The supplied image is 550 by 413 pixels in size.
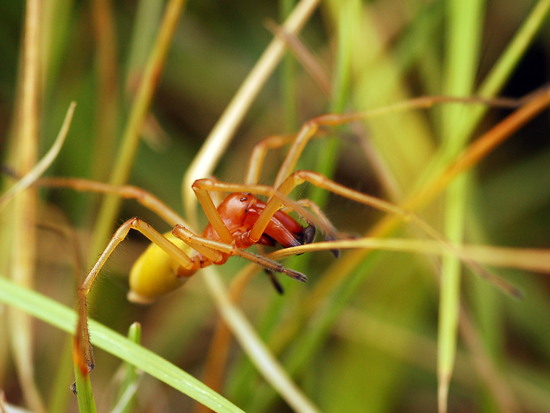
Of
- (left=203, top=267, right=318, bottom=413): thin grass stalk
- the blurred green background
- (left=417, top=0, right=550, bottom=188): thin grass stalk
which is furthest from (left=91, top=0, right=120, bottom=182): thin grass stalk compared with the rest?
(left=417, top=0, right=550, bottom=188): thin grass stalk

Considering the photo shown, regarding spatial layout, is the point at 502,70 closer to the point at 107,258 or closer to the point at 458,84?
the point at 458,84

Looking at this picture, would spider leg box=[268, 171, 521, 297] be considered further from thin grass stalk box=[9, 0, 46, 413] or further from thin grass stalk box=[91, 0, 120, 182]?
thin grass stalk box=[91, 0, 120, 182]

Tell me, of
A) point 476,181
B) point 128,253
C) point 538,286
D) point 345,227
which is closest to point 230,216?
point 345,227

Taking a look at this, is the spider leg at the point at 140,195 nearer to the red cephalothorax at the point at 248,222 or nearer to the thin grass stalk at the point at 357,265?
the red cephalothorax at the point at 248,222

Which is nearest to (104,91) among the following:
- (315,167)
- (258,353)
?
(315,167)

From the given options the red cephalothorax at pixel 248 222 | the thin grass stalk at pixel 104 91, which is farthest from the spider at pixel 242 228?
the thin grass stalk at pixel 104 91

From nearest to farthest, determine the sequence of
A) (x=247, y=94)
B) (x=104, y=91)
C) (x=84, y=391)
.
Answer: (x=84, y=391) < (x=247, y=94) < (x=104, y=91)

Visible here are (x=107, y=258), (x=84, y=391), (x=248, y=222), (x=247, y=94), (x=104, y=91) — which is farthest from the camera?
(x=104, y=91)
